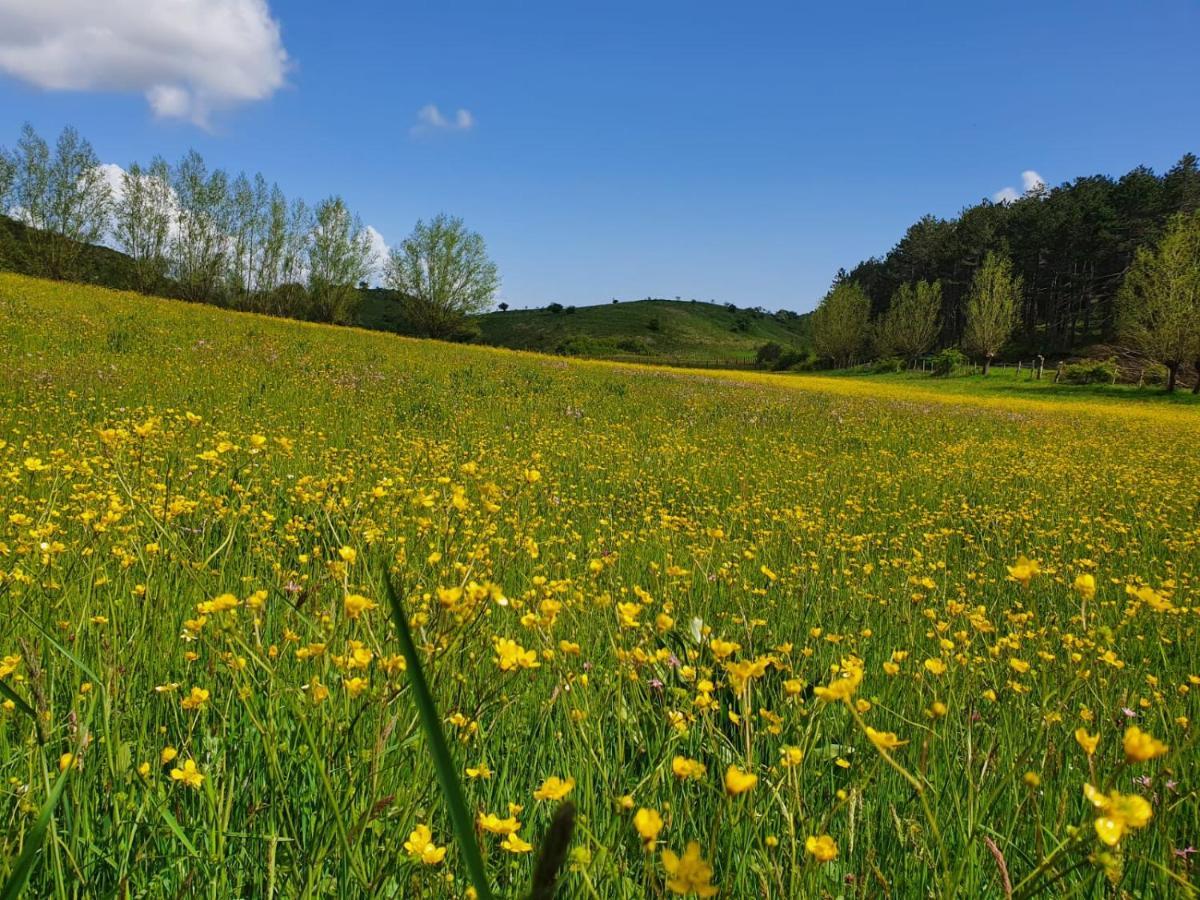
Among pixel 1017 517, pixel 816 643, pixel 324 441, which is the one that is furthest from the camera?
pixel 324 441

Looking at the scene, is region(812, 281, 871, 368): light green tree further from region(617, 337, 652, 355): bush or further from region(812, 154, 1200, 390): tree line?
region(617, 337, 652, 355): bush

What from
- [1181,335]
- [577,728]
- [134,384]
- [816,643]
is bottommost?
[816,643]

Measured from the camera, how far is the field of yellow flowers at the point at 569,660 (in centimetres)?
137

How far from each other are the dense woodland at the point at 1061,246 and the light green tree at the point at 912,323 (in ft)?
11.1

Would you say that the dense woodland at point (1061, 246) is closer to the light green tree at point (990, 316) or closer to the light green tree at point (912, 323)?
the light green tree at point (912, 323)

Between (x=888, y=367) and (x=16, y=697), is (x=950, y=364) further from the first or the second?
(x=16, y=697)

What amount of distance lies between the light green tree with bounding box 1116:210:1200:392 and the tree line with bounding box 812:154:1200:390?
0.87ft

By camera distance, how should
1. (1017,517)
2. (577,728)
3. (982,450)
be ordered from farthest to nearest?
(982,450) → (1017,517) → (577,728)

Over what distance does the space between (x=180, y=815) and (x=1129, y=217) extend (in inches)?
3126

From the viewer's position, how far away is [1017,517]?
6.11 meters

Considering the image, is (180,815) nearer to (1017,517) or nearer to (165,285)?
(1017,517)

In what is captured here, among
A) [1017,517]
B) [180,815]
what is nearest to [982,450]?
[1017,517]

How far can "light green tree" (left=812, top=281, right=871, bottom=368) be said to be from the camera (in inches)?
2918

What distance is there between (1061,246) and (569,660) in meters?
78.8
